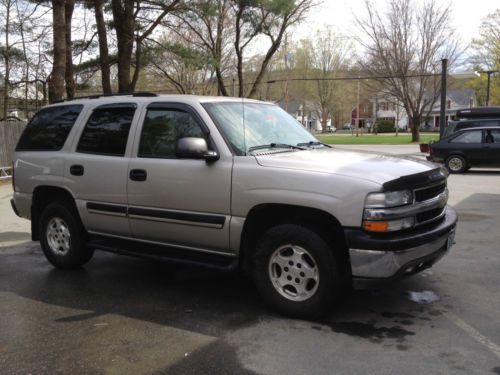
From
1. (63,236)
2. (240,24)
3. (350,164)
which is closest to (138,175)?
(63,236)

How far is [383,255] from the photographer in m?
3.88

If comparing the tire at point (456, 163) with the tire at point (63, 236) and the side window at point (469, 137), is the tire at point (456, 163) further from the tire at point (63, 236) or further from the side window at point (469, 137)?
the tire at point (63, 236)

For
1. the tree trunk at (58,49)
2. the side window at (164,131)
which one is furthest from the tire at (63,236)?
the tree trunk at (58,49)

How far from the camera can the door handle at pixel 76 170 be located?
18.2 ft

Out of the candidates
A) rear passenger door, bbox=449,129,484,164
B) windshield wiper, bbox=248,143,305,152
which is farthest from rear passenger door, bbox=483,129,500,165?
windshield wiper, bbox=248,143,305,152

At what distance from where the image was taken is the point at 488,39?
48.2 metres

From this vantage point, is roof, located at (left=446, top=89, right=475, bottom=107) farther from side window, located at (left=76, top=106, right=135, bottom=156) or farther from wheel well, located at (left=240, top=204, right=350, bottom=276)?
wheel well, located at (left=240, top=204, right=350, bottom=276)

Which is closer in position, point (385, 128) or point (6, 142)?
point (6, 142)

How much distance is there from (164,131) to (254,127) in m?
0.88

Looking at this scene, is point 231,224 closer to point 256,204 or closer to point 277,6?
point 256,204

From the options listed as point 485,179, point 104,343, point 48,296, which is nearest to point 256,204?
point 104,343

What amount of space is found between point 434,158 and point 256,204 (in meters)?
14.2

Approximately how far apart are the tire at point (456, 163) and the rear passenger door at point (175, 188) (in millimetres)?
13678

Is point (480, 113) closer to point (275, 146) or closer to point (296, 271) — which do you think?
point (275, 146)
